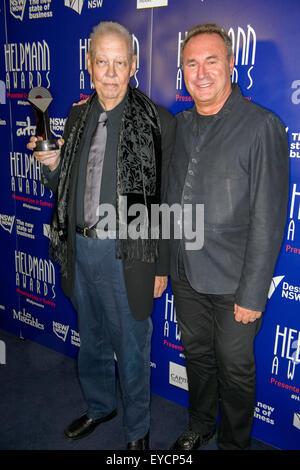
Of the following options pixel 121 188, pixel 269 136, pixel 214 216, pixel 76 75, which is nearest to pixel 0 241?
pixel 76 75

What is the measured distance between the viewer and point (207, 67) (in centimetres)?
155

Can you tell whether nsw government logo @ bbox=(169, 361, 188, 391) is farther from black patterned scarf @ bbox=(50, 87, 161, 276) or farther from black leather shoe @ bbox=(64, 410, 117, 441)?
Answer: black patterned scarf @ bbox=(50, 87, 161, 276)

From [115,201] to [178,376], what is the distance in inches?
49.0

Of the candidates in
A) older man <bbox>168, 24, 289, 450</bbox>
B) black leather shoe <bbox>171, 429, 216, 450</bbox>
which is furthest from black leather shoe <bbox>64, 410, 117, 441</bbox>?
older man <bbox>168, 24, 289, 450</bbox>

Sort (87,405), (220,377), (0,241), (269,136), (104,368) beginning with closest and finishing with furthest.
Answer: (269,136) → (220,377) → (104,368) → (87,405) → (0,241)

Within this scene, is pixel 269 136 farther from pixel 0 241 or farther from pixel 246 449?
pixel 0 241

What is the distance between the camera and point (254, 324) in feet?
Result: 5.55

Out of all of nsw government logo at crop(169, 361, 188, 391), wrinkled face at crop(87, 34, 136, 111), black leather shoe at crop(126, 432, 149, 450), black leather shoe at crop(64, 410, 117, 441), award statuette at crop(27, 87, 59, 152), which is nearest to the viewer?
wrinkled face at crop(87, 34, 136, 111)

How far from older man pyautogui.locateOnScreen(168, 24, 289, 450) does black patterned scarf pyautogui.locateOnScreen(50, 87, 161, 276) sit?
0.10 meters

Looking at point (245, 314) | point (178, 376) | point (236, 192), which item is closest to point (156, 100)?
point (236, 192)

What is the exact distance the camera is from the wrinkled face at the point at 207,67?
1.54 m

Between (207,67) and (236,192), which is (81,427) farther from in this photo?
(207,67)

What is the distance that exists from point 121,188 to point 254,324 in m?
0.80

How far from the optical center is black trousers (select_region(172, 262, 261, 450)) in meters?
1.69
